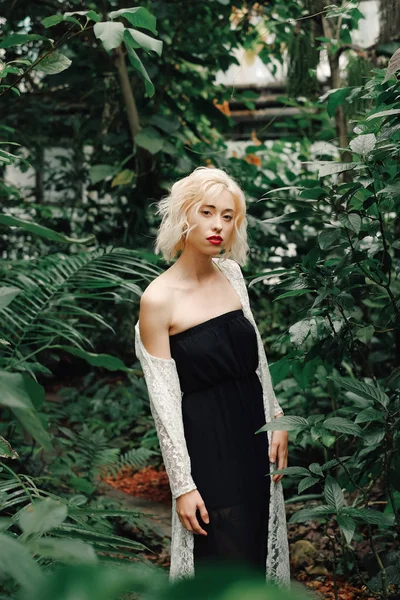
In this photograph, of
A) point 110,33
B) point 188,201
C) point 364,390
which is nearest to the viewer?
point 110,33

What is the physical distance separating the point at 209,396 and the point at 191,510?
331mm

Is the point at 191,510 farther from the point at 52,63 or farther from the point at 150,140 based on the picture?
the point at 150,140

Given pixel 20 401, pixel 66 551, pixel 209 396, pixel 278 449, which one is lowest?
pixel 278 449

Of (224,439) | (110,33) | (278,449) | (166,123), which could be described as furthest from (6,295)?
(166,123)

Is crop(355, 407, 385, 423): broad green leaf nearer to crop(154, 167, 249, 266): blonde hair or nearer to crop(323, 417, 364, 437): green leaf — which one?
crop(323, 417, 364, 437): green leaf

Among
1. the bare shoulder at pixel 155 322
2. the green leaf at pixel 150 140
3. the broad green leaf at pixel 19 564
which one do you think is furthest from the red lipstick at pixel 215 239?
the green leaf at pixel 150 140

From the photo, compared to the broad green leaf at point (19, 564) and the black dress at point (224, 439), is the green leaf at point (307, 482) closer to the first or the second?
the black dress at point (224, 439)

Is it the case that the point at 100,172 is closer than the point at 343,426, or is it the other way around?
the point at 343,426

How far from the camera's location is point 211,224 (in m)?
2.12

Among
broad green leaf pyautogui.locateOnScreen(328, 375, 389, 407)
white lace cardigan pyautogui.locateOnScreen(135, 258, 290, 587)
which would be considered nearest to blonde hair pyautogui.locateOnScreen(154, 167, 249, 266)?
white lace cardigan pyautogui.locateOnScreen(135, 258, 290, 587)

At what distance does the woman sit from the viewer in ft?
6.75

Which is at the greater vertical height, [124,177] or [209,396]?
[124,177]

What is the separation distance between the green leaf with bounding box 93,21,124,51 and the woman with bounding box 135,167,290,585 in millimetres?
479

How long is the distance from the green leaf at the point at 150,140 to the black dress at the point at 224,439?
2.26 m
